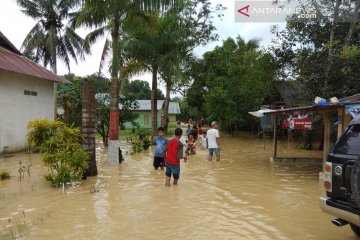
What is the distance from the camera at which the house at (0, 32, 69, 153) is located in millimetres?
17422

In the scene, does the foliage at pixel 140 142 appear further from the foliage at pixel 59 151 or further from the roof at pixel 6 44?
the foliage at pixel 59 151

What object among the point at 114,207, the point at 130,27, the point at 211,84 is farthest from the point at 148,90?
the point at 114,207

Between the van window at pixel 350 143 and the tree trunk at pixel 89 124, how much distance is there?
776 centimetres

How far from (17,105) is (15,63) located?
207cm

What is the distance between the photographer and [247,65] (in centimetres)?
3036

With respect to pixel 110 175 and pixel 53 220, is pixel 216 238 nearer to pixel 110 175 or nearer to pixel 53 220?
pixel 53 220

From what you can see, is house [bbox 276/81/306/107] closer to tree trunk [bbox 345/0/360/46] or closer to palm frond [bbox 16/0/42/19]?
tree trunk [bbox 345/0/360/46]

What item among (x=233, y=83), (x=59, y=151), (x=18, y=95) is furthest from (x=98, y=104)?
(x=59, y=151)

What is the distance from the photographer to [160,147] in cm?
1192

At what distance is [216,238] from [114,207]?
2641 mm

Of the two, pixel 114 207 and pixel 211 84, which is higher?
pixel 211 84

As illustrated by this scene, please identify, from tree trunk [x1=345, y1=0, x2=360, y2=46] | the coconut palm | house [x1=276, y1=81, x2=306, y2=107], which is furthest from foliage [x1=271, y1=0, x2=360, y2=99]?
the coconut palm

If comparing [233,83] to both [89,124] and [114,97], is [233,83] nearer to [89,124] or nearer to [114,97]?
[114,97]

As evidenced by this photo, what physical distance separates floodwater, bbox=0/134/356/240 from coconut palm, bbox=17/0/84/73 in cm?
2002
